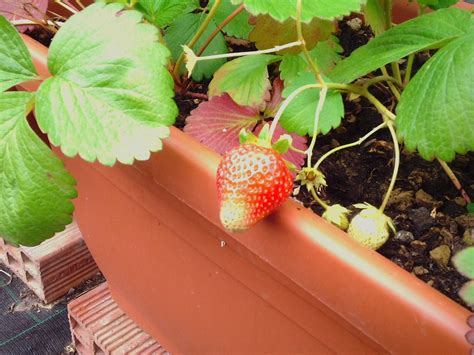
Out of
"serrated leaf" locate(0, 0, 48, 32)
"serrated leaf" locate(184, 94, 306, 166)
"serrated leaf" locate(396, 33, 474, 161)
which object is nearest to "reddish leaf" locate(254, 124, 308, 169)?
"serrated leaf" locate(184, 94, 306, 166)

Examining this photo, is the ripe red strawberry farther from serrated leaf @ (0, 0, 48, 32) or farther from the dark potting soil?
serrated leaf @ (0, 0, 48, 32)

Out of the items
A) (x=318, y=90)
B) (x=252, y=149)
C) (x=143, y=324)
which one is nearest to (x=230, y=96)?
(x=318, y=90)

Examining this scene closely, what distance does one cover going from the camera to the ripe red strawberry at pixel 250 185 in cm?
47

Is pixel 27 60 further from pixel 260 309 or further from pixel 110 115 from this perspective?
pixel 260 309

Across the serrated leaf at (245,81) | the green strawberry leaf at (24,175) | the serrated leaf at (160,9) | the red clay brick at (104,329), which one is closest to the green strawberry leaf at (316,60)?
the serrated leaf at (245,81)

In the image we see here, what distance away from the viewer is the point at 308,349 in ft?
1.85

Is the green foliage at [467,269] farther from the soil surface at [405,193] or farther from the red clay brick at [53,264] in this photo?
the red clay brick at [53,264]

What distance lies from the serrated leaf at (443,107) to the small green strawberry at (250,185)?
0.40 feet

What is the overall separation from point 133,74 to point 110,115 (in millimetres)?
41

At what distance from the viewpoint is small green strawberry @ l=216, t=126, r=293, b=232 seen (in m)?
0.47

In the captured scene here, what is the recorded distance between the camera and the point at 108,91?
549 mm

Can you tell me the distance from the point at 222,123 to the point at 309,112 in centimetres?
10

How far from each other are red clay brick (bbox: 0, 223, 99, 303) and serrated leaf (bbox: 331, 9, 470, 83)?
621 mm

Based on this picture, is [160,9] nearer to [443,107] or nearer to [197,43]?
[197,43]
